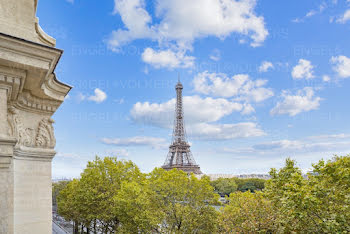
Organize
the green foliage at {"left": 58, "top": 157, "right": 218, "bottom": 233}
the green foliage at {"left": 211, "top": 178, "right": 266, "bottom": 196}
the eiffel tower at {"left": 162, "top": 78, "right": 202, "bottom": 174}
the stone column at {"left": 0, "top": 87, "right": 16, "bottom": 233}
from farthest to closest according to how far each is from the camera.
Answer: the green foliage at {"left": 211, "top": 178, "right": 266, "bottom": 196}
the eiffel tower at {"left": 162, "top": 78, "right": 202, "bottom": 174}
the green foliage at {"left": 58, "top": 157, "right": 218, "bottom": 233}
the stone column at {"left": 0, "top": 87, "right": 16, "bottom": 233}

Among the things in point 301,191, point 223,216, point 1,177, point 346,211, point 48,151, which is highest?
point 48,151

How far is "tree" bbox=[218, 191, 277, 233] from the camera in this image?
599 inches

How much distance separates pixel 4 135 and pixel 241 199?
1565cm

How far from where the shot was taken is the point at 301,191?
12109 mm

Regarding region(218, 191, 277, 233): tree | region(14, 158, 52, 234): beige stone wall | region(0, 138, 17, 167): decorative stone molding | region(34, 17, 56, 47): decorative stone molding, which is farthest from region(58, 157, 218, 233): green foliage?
region(0, 138, 17, 167): decorative stone molding

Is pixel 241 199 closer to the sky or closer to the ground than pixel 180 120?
closer to the ground

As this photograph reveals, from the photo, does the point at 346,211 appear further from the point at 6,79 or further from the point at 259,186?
the point at 259,186

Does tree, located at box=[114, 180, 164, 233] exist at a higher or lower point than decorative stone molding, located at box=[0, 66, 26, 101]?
lower

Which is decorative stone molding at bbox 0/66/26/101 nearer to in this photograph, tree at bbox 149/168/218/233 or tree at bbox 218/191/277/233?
tree at bbox 218/191/277/233

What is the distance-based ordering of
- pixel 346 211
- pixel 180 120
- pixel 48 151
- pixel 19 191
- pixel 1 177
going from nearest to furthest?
1. pixel 1 177
2. pixel 19 191
3. pixel 48 151
4. pixel 346 211
5. pixel 180 120

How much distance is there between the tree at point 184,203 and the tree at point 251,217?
7.63ft

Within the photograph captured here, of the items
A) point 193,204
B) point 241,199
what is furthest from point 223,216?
point 193,204

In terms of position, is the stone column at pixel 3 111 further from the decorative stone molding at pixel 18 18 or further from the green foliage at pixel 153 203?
the green foliage at pixel 153 203

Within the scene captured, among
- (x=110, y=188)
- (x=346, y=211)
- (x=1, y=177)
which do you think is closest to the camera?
A: (x=1, y=177)
